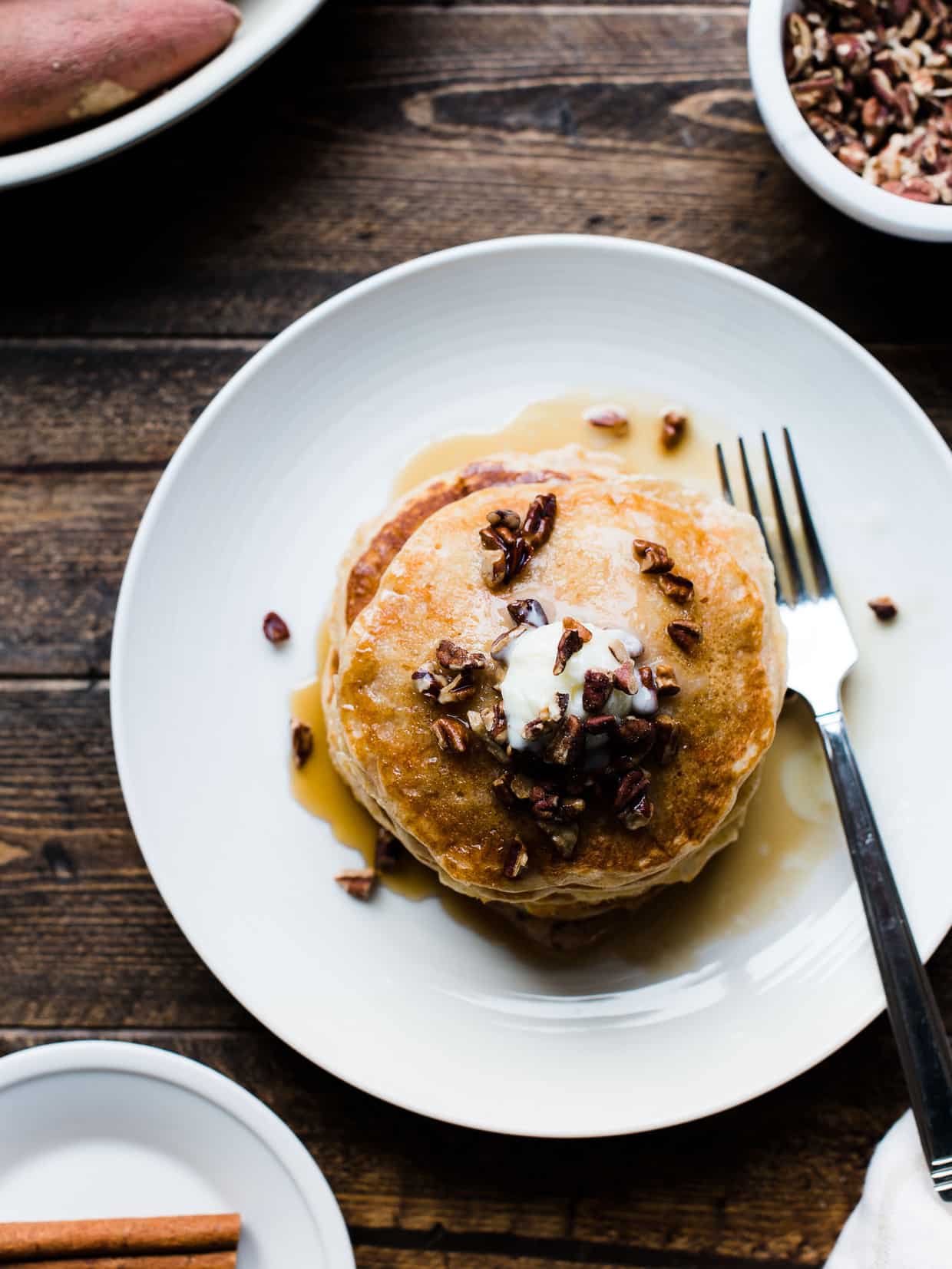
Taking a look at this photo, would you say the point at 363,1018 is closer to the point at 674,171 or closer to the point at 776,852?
the point at 776,852

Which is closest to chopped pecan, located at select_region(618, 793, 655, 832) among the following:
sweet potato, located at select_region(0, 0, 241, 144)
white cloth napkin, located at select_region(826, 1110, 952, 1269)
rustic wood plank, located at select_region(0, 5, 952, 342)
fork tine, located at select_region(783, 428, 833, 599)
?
fork tine, located at select_region(783, 428, 833, 599)

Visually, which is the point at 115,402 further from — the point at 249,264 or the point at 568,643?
the point at 568,643

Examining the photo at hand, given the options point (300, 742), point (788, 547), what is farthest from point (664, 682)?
point (300, 742)

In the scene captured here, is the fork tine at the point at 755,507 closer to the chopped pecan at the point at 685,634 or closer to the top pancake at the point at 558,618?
the top pancake at the point at 558,618

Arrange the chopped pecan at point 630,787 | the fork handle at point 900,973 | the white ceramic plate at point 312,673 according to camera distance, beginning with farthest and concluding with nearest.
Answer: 1. the white ceramic plate at point 312,673
2. the fork handle at point 900,973
3. the chopped pecan at point 630,787

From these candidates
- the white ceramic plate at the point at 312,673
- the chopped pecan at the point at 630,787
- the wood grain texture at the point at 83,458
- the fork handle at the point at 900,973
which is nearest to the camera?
the chopped pecan at the point at 630,787

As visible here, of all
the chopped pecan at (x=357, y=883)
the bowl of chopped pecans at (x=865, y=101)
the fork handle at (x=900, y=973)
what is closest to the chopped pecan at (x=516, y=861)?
the chopped pecan at (x=357, y=883)

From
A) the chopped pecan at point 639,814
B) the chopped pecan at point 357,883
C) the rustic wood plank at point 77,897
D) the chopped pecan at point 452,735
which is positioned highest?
the chopped pecan at point 452,735
